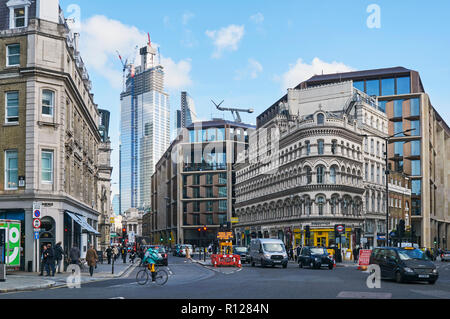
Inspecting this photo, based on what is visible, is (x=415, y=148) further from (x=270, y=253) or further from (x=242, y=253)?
(x=270, y=253)

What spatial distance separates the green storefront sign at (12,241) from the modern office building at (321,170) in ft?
116

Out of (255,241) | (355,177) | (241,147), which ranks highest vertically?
(241,147)

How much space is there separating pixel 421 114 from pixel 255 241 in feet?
208

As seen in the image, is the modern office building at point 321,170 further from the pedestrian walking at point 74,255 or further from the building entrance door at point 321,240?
the pedestrian walking at point 74,255

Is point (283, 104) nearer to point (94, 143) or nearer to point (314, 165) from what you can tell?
point (314, 165)

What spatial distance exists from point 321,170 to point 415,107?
37.0 metres

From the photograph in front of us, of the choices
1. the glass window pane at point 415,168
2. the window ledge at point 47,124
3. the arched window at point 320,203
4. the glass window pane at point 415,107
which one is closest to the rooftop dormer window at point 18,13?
the window ledge at point 47,124

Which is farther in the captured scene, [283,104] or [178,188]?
[178,188]

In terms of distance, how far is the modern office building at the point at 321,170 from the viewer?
2729 inches

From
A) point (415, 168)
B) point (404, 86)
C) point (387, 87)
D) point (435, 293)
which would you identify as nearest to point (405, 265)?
point (435, 293)

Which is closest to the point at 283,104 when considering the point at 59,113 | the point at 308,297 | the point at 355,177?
the point at 355,177

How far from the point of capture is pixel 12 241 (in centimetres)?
3028

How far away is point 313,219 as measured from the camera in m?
68.9
